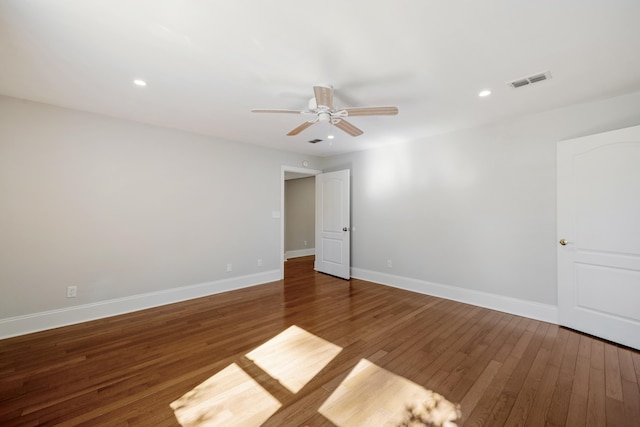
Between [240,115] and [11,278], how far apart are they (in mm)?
3155

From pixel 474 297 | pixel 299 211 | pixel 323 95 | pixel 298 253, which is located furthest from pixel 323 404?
pixel 299 211

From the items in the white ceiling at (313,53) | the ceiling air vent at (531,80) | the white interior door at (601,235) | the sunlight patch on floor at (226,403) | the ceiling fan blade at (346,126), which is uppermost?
the white ceiling at (313,53)

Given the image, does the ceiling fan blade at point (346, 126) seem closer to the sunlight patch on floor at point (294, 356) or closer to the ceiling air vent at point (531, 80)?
the ceiling air vent at point (531, 80)

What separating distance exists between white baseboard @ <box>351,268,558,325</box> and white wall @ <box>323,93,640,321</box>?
0.01m

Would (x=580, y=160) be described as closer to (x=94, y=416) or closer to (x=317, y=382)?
(x=317, y=382)

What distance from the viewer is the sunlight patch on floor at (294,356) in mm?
2129

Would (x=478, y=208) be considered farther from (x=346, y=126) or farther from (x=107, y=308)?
(x=107, y=308)

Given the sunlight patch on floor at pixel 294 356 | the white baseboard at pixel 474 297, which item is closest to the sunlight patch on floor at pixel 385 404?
the sunlight patch on floor at pixel 294 356

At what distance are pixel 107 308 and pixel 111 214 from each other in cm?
124

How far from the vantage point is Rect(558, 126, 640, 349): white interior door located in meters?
2.58

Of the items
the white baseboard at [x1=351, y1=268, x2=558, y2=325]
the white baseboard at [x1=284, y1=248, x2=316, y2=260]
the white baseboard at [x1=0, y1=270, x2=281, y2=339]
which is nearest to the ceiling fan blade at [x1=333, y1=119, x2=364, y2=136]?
the white baseboard at [x1=351, y1=268, x2=558, y2=325]

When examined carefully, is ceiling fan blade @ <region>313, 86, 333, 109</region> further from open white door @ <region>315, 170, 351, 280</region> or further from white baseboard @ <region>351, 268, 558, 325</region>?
white baseboard @ <region>351, 268, 558, 325</region>

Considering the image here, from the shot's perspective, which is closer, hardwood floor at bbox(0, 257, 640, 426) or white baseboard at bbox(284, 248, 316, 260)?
hardwood floor at bbox(0, 257, 640, 426)

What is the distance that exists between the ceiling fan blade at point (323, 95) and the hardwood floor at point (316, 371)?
7.77 feet
